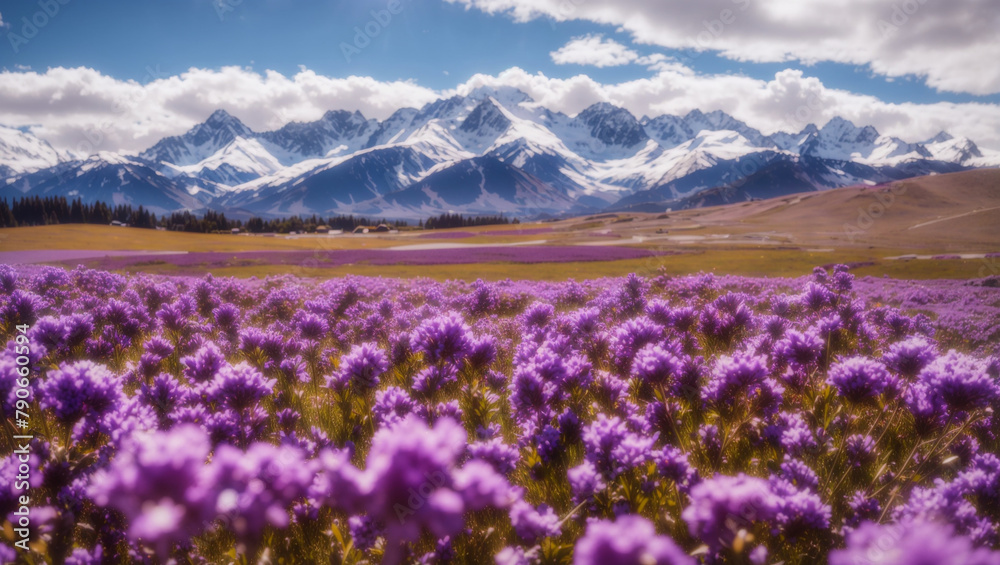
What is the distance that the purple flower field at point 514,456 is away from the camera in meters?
1.50

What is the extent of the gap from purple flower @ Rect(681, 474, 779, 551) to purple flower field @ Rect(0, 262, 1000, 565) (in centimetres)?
1

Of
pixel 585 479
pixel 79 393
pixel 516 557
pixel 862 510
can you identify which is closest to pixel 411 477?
pixel 516 557

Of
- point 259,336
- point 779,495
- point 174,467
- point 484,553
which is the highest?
point 174,467

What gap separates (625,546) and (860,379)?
3334mm

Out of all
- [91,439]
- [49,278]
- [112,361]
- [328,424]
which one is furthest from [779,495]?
[49,278]

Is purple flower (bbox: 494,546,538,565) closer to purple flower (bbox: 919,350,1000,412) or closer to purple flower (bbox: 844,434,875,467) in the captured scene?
purple flower (bbox: 844,434,875,467)

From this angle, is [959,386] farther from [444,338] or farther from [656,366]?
[444,338]

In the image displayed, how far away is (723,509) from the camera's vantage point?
1.97 metres

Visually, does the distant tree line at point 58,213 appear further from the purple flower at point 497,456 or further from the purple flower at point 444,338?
the purple flower at point 497,456

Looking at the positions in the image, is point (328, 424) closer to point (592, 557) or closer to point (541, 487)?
point (541, 487)

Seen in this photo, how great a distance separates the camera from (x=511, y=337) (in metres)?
9.05

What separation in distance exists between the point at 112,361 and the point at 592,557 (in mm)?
8434

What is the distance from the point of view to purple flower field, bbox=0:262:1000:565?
59.1 inches

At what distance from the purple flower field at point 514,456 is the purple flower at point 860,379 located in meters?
0.01
